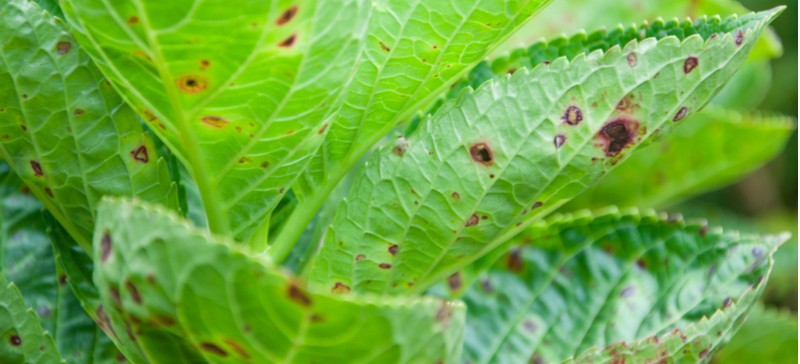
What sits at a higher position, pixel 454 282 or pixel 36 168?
pixel 36 168

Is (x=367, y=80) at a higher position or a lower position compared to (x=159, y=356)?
higher

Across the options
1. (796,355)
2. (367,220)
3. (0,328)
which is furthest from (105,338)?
(796,355)

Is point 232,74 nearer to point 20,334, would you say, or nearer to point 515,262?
Answer: point 20,334

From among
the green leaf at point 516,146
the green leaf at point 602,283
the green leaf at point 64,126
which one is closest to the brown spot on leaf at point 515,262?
the green leaf at point 602,283

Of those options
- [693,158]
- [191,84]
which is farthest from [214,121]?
[693,158]

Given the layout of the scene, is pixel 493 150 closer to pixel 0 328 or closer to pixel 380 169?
pixel 380 169

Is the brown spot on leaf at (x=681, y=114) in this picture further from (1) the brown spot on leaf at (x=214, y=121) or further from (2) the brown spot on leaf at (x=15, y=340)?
(2) the brown spot on leaf at (x=15, y=340)
